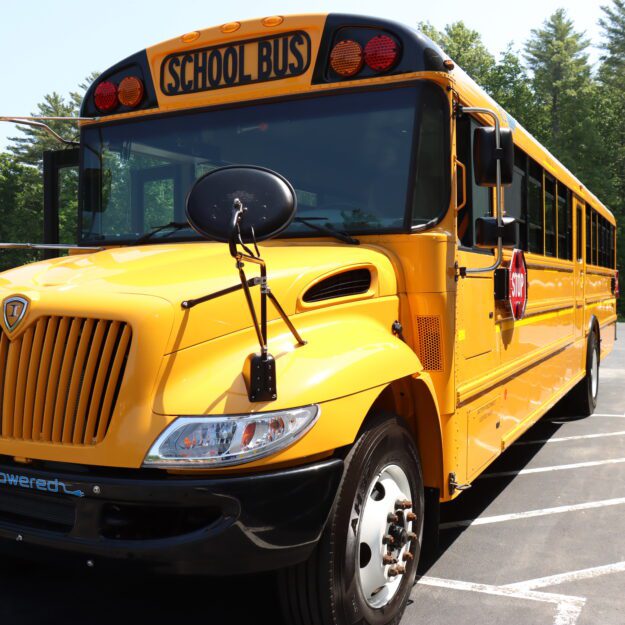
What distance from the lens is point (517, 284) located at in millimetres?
4336

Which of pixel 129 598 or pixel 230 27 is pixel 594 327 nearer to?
pixel 230 27

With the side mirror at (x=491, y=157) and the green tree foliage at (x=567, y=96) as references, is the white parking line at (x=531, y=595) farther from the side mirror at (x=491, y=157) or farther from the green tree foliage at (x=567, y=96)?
the green tree foliage at (x=567, y=96)

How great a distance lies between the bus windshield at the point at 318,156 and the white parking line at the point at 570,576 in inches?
67.7

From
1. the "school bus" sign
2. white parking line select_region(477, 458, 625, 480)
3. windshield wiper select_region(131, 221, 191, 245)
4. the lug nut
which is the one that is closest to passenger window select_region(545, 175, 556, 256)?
white parking line select_region(477, 458, 625, 480)

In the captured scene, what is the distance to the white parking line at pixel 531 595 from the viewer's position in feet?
10.0

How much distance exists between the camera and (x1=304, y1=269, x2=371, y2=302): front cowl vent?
2.71 metres

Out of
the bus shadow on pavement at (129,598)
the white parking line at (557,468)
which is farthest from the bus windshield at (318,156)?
the white parking line at (557,468)

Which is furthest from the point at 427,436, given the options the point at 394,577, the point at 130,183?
the point at 130,183

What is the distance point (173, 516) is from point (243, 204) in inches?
40.2

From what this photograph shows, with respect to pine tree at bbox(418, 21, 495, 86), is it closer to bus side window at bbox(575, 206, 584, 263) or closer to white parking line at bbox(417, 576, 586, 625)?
bus side window at bbox(575, 206, 584, 263)

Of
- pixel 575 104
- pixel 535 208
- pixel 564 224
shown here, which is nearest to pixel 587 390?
pixel 564 224

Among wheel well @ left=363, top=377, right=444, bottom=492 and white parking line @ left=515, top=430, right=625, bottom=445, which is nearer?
wheel well @ left=363, top=377, right=444, bottom=492

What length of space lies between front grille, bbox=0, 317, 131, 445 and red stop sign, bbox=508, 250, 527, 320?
2577 mm

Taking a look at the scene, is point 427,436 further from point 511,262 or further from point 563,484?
point 563,484
